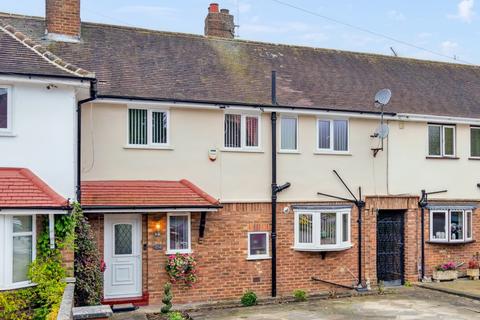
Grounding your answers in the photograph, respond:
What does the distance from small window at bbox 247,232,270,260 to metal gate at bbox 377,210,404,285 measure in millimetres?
3571

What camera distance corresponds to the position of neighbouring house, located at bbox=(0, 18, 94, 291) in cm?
958

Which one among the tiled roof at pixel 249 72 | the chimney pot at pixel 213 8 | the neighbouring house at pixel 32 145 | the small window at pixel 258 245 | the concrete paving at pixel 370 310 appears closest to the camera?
the neighbouring house at pixel 32 145

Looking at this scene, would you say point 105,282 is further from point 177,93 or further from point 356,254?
point 356,254

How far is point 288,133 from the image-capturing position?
14.4 meters

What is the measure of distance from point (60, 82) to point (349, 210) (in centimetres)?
833

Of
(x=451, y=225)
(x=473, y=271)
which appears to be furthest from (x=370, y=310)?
(x=473, y=271)

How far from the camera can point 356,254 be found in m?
14.9

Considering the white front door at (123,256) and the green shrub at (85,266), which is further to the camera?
the white front door at (123,256)

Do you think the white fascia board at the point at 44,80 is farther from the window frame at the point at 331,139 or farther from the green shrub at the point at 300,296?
the green shrub at the point at 300,296

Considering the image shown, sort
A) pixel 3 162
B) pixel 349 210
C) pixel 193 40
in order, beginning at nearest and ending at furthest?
1. pixel 3 162
2. pixel 349 210
3. pixel 193 40

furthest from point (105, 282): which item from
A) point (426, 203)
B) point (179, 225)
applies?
point (426, 203)

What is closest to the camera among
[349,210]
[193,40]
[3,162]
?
[3,162]

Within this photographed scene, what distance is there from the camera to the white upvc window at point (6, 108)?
10328 mm

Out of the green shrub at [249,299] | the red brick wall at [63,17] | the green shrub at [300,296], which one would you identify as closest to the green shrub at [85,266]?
the green shrub at [249,299]
